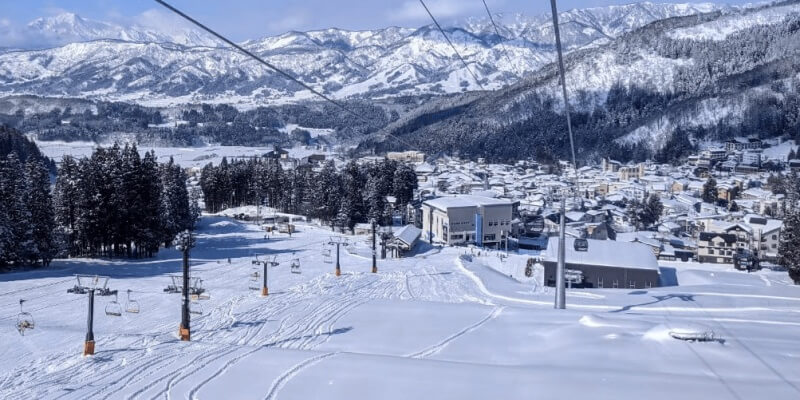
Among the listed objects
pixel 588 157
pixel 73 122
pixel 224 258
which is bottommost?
pixel 224 258

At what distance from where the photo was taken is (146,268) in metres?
17.2

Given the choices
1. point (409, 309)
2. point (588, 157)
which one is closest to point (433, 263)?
point (409, 309)

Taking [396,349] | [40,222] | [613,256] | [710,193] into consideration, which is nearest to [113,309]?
[396,349]

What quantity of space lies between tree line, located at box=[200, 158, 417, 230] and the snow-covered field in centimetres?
1896

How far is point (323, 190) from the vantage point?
111 ft

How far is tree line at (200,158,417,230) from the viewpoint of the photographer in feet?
104

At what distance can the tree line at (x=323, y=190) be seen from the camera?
104 feet

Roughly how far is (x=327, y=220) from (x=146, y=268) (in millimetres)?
17132

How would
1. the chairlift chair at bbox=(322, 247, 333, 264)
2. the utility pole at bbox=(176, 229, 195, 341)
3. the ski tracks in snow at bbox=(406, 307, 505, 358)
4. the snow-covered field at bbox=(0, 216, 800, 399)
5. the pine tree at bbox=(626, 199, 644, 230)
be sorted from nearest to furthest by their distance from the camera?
the snow-covered field at bbox=(0, 216, 800, 399) → the ski tracks in snow at bbox=(406, 307, 505, 358) → the utility pole at bbox=(176, 229, 195, 341) → the chairlift chair at bbox=(322, 247, 333, 264) → the pine tree at bbox=(626, 199, 644, 230)

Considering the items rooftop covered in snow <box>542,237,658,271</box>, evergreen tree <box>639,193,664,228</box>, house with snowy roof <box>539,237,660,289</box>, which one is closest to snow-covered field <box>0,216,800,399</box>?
house with snowy roof <box>539,237,660,289</box>

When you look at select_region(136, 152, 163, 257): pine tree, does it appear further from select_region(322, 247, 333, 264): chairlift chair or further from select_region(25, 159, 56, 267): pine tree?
select_region(322, 247, 333, 264): chairlift chair

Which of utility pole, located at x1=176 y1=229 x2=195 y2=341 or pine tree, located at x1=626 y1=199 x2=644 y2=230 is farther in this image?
pine tree, located at x1=626 y1=199 x2=644 y2=230

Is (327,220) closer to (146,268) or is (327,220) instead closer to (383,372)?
(146,268)

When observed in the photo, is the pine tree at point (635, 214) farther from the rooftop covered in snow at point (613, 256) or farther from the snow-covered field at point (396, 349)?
the snow-covered field at point (396, 349)
